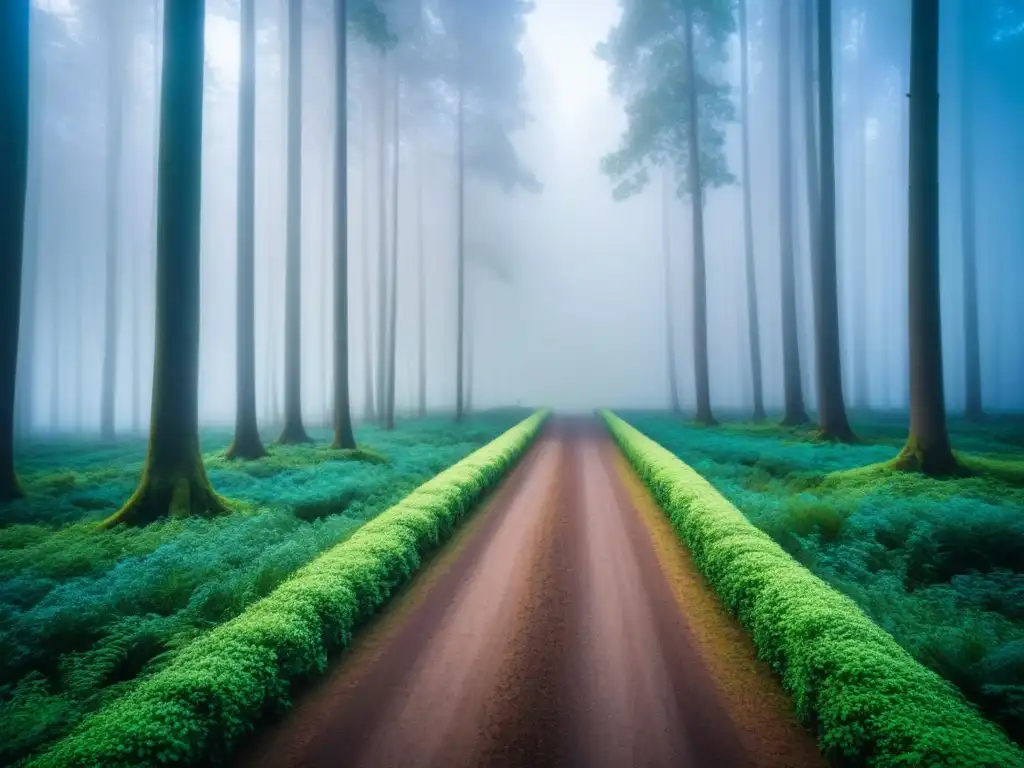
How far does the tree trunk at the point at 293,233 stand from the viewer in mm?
17562

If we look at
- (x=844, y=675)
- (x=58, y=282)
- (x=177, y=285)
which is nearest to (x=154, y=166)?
(x=58, y=282)

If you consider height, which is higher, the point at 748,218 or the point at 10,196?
the point at 748,218

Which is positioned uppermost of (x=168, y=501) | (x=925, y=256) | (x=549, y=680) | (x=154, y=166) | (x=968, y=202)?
(x=154, y=166)

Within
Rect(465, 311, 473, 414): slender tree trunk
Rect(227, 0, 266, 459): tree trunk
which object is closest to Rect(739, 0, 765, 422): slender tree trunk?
Rect(465, 311, 473, 414): slender tree trunk

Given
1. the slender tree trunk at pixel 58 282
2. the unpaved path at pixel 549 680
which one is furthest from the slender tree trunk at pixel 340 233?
the slender tree trunk at pixel 58 282

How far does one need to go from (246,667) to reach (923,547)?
28.9 feet

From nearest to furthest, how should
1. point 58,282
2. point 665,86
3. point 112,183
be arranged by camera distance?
point 665,86 < point 112,183 < point 58,282

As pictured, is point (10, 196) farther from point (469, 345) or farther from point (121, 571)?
point (469, 345)

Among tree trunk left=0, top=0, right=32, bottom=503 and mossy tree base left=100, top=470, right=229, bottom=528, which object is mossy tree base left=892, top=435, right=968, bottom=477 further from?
tree trunk left=0, top=0, right=32, bottom=503

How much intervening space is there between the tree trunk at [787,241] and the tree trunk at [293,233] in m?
20.6

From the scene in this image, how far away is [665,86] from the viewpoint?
25312 millimetres

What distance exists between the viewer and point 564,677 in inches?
191

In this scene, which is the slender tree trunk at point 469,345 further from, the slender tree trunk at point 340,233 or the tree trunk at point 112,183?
the slender tree trunk at point 340,233

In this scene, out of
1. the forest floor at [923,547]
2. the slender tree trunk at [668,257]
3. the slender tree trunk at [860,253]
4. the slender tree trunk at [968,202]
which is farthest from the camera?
the slender tree trunk at [860,253]
